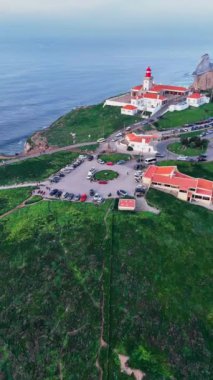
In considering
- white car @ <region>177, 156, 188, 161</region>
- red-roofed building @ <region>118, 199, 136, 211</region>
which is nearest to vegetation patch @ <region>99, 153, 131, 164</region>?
white car @ <region>177, 156, 188, 161</region>

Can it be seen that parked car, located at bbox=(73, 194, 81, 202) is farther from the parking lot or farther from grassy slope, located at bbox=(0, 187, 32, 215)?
grassy slope, located at bbox=(0, 187, 32, 215)

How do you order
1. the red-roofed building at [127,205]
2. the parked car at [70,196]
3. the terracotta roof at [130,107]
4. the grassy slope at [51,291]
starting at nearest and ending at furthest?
1. the grassy slope at [51,291]
2. the red-roofed building at [127,205]
3. the parked car at [70,196]
4. the terracotta roof at [130,107]

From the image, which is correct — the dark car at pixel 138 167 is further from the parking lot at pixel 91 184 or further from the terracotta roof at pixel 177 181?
the terracotta roof at pixel 177 181

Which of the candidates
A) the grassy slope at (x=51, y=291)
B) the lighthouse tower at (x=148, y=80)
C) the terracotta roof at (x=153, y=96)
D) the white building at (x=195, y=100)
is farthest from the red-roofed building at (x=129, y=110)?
the grassy slope at (x=51, y=291)

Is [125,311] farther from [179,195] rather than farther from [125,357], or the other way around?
[179,195]

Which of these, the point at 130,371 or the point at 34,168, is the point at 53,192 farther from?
the point at 130,371

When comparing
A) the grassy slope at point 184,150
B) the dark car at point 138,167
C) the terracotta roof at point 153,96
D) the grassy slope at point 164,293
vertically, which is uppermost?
the terracotta roof at point 153,96
